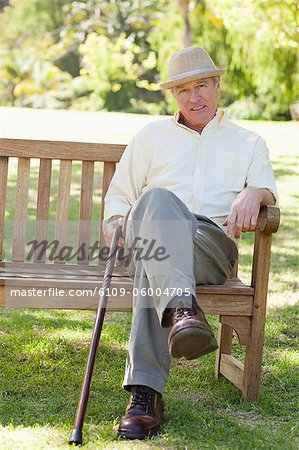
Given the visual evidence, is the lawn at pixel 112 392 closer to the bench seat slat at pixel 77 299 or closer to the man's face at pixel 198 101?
the bench seat slat at pixel 77 299

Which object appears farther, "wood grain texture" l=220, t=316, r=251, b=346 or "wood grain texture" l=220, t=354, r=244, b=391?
"wood grain texture" l=220, t=354, r=244, b=391

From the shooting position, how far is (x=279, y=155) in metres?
10.4

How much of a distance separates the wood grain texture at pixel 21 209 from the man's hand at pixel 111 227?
44 centimetres

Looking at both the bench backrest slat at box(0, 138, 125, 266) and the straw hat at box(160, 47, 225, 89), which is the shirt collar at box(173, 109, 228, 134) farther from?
the bench backrest slat at box(0, 138, 125, 266)

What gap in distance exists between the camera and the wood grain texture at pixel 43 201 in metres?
3.55

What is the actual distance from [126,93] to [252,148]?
77.3ft

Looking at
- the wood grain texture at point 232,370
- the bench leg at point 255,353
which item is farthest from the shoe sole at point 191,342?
the wood grain texture at point 232,370

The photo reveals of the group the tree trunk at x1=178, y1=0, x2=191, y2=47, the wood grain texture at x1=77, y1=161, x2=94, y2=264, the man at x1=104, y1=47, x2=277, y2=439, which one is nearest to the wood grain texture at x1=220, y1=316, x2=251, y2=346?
the man at x1=104, y1=47, x2=277, y2=439

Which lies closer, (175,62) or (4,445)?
(4,445)

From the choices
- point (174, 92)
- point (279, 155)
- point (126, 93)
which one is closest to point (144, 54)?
point (126, 93)

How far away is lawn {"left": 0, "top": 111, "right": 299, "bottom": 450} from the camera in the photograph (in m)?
2.76

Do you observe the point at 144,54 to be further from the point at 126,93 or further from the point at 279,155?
the point at 279,155

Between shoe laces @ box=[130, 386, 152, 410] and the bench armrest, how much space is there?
0.72 metres

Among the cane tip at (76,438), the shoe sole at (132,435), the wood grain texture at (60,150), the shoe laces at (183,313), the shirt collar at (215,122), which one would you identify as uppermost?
the shirt collar at (215,122)
